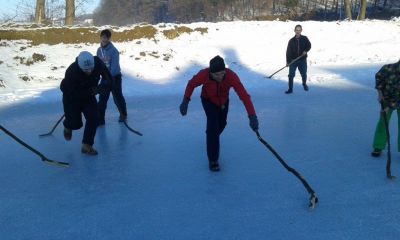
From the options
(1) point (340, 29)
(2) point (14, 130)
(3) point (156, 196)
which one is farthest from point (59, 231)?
(1) point (340, 29)

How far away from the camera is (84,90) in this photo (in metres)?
5.06

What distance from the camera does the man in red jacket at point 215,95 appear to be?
4.18m

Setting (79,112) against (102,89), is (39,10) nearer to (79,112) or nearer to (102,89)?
(79,112)

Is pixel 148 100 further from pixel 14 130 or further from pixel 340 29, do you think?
pixel 340 29

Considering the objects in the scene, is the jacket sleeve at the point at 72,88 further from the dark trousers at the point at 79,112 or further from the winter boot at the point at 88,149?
the winter boot at the point at 88,149

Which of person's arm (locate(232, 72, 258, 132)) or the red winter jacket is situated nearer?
person's arm (locate(232, 72, 258, 132))

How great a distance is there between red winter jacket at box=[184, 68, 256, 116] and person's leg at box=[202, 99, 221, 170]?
0.26ft

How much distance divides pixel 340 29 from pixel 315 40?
175 centimetres

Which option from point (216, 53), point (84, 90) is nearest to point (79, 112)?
point (84, 90)

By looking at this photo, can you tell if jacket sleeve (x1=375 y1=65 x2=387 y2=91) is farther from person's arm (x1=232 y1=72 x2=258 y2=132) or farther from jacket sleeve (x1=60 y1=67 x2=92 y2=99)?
jacket sleeve (x1=60 y1=67 x2=92 y2=99)

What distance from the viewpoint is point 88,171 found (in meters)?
4.89

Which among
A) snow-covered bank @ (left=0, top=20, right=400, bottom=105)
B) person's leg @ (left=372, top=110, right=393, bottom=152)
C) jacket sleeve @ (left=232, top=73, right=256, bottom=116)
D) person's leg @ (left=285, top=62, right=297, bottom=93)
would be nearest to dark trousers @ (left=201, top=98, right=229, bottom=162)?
jacket sleeve @ (left=232, top=73, right=256, bottom=116)

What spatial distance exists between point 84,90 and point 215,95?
165 centimetres

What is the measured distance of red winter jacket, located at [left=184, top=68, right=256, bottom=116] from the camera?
4.30 meters
